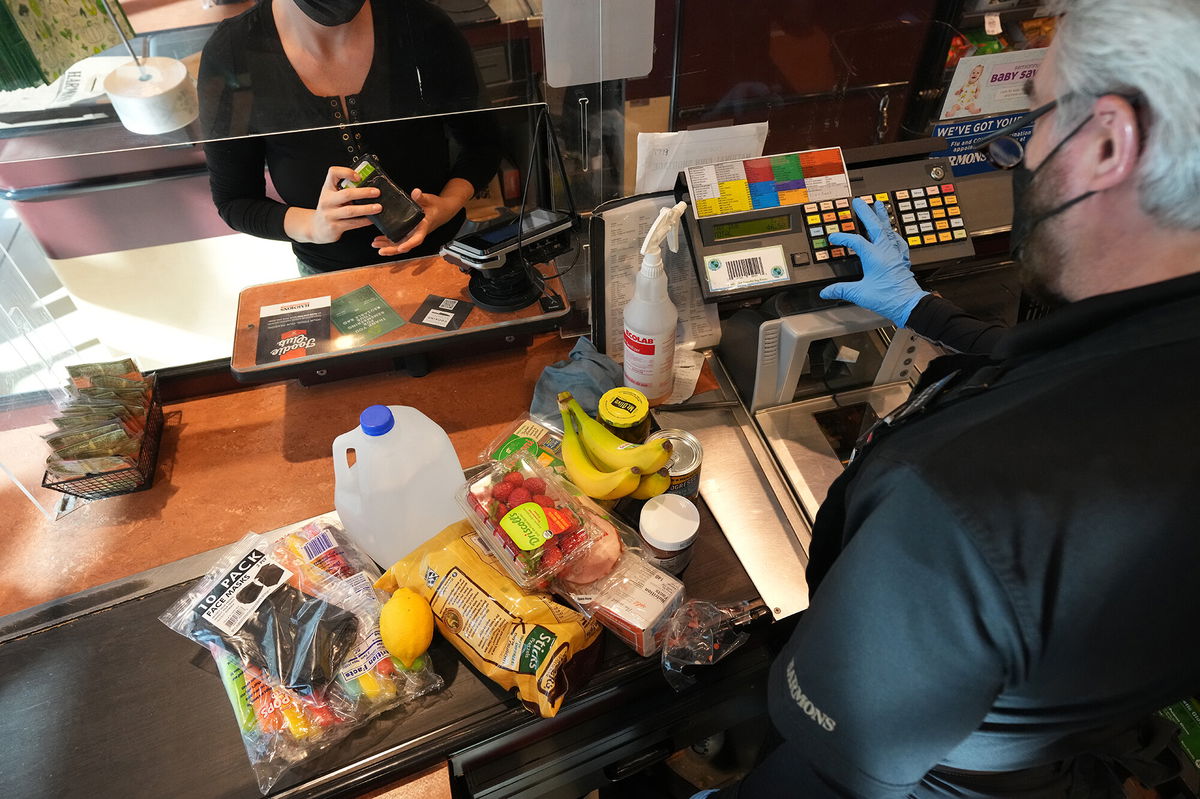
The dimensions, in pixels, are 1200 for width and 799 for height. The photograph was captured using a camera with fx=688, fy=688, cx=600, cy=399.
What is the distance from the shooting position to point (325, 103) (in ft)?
3.24

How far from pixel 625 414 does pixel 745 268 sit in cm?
32

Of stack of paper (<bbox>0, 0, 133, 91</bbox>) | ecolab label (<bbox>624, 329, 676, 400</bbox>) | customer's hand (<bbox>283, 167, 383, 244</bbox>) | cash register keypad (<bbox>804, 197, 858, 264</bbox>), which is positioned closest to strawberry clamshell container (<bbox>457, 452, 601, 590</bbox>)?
ecolab label (<bbox>624, 329, 676, 400</bbox>)

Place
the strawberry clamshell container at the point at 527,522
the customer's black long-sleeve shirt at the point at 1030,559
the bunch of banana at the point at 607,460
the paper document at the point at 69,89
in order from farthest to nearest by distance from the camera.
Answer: the bunch of banana at the point at 607,460
the strawberry clamshell container at the point at 527,522
the paper document at the point at 69,89
the customer's black long-sleeve shirt at the point at 1030,559

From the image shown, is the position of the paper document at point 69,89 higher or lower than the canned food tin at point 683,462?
higher

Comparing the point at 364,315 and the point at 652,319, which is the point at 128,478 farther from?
the point at 652,319

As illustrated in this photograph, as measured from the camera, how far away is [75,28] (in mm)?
788

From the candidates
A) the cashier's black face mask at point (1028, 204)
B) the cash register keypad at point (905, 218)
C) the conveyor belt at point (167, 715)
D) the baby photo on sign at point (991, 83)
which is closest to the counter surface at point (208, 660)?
the conveyor belt at point (167, 715)

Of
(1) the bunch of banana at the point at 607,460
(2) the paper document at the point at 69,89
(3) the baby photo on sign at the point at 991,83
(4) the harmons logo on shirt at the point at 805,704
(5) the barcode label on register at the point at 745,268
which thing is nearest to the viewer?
(4) the harmons logo on shirt at the point at 805,704

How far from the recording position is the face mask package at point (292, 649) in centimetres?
88

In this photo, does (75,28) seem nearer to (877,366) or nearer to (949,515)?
(949,515)

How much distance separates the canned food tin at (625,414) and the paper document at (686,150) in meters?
0.39

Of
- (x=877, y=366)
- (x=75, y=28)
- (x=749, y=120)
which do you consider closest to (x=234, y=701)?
(x=75, y=28)

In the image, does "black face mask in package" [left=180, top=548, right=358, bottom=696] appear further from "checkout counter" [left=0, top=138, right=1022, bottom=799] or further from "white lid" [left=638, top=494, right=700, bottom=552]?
"white lid" [left=638, top=494, right=700, bottom=552]

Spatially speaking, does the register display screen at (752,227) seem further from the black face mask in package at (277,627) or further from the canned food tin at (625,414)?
the black face mask in package at (277,627)
